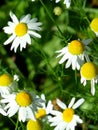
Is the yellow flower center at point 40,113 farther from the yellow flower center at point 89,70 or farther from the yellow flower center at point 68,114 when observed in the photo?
the yellow flower center at point 89,70

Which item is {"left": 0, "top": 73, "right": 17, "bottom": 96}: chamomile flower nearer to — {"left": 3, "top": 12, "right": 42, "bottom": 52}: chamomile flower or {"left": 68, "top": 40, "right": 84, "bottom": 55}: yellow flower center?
{"left": 3, "top": 12, "right": 42, "bottom": 52}: chamomile flower

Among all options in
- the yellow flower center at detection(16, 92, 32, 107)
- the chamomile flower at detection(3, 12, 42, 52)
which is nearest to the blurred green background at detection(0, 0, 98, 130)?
the chamomile flower at detection(3, 12, 42, 52)


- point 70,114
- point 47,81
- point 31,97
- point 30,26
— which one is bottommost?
point 47,81

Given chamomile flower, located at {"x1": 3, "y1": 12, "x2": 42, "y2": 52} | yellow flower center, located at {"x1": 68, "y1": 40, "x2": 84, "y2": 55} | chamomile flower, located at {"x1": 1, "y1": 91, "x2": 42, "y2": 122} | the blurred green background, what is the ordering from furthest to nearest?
the blurred green background, chamomile flower, located at {"x1": 3, "y1": 12, "x2": 42, "y2": 52}, yellow flower center, located at {"x1": 68, "y1": 40, "x2": 84, "y2": 55}, chamomile flower, located at {"x1": 1, "y1": 91, "x2": 42, "y2": 122}

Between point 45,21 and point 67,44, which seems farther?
point 45,21

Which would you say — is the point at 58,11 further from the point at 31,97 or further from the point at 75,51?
the point at 31,97

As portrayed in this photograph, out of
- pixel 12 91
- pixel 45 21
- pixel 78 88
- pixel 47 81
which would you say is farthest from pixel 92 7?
pixel 12 91
